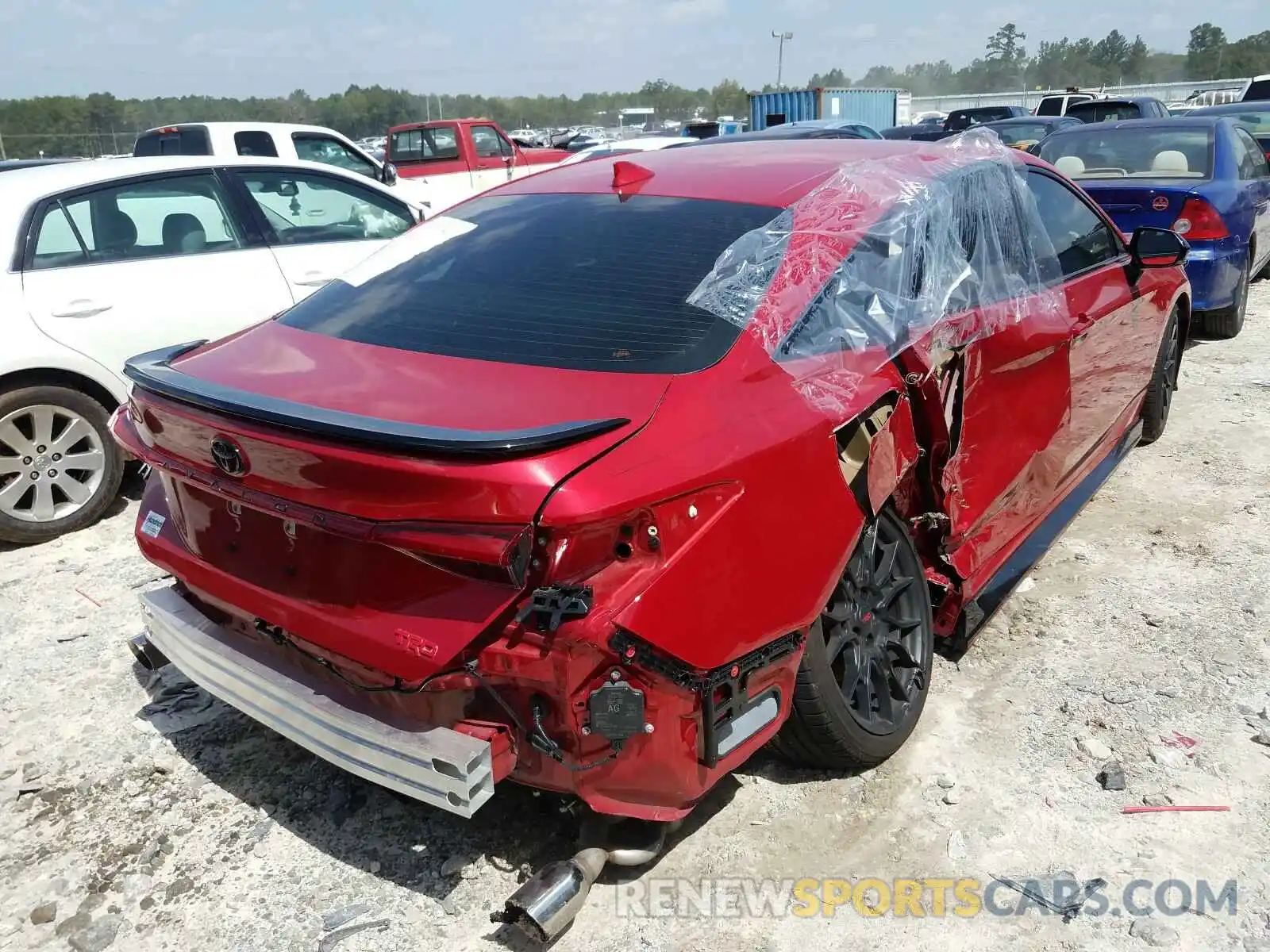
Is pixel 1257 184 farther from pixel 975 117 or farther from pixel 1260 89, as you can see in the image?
pixel 975 117

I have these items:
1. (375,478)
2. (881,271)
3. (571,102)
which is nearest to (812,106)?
(881,271)

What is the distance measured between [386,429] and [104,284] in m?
3.68

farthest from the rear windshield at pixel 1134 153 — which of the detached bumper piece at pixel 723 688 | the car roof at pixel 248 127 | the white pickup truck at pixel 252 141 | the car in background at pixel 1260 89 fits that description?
the car in background at pixel 1260 89

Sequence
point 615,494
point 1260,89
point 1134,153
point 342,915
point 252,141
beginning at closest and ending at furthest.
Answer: point 615,494
point 342,915
point 1134,153
point 252,141
point 1260,89

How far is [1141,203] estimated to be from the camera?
6.69 meters

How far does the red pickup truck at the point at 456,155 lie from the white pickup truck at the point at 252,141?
10.2ft

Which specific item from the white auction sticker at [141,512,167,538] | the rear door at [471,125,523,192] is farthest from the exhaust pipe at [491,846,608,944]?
the rear door at [471,125,523,192]

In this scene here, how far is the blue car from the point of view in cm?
665

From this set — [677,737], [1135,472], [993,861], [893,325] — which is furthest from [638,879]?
[1135,472]

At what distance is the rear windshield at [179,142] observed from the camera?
38.8ft

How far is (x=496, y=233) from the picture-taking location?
10.0 ft

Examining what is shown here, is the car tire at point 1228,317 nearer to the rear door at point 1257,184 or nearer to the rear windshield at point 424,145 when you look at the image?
the rear door at point 1257,184

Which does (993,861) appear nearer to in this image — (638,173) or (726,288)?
(726,288)

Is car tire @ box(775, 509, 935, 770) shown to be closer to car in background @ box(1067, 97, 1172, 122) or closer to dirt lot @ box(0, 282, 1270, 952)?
dirt lot @ box(0, 282, 1270, 952)
